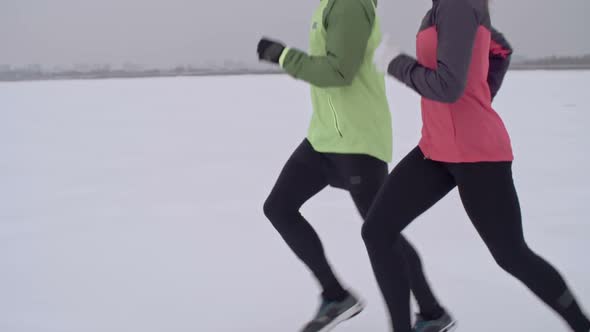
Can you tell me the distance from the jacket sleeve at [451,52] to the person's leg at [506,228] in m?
0.22

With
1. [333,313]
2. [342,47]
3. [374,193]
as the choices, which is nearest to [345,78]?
[342,47]

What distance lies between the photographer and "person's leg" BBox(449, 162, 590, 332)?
1705 mm

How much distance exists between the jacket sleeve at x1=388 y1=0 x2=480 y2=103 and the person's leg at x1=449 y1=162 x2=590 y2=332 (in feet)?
0.73

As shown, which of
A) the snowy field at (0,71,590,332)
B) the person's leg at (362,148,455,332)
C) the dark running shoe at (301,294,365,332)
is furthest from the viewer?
the snowy field at (0,71,590,332)

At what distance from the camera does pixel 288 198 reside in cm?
214

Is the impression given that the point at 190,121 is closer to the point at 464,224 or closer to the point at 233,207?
the point at 233,207

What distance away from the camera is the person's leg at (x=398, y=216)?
1812mm

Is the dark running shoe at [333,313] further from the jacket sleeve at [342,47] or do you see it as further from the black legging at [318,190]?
the jacket sleeve at [342,47]

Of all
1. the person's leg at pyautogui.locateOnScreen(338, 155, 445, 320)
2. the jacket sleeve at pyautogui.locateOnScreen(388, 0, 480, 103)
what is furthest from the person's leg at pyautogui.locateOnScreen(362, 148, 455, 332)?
the jacket sleeve at pyautogui.locateOnScreen(388, 0, 480, 103)

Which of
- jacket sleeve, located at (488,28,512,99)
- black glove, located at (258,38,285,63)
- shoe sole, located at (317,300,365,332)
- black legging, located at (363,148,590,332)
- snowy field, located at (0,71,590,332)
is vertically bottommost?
snowy field, located at (0,71,590,332)

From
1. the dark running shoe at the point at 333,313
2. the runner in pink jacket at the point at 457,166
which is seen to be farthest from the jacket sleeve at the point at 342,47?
the dark running shoe at the point at 333,313

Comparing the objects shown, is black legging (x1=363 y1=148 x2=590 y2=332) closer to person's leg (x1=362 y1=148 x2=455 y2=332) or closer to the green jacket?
person's leg (x1=362 y1=148 x2=455 y2=332)

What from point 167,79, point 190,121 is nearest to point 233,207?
point 190,121

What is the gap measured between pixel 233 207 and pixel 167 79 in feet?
33.9
